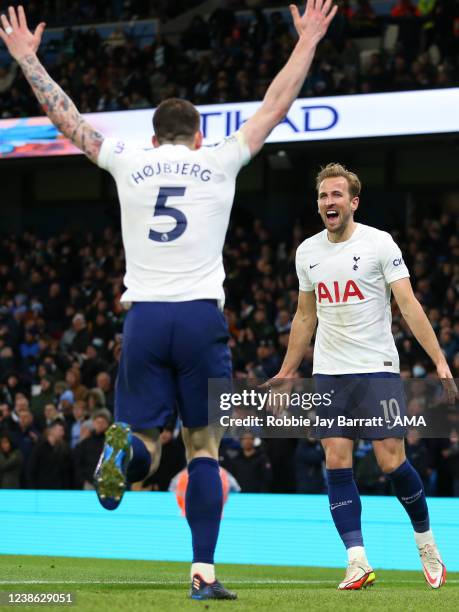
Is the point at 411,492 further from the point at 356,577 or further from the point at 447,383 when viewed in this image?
the point at 447,383

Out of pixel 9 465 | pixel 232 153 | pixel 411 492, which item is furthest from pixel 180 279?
pixel 9 465

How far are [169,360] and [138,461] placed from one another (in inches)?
18.1

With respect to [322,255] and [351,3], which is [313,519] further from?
[351,3]

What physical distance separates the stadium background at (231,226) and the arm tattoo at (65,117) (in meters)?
7.90

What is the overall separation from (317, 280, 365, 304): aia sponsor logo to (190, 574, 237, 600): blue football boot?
8.14ft

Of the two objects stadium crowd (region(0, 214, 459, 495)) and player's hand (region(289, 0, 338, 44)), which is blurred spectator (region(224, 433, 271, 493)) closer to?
stadium crowd (region(0, 214, 459, 495))

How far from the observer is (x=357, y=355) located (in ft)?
23.5

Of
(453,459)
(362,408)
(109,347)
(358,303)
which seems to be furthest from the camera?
(109,347)

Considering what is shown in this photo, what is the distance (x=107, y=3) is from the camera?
26.8m

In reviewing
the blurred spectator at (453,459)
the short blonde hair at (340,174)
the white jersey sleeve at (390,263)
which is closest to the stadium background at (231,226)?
the blurred spectator at (453,459)

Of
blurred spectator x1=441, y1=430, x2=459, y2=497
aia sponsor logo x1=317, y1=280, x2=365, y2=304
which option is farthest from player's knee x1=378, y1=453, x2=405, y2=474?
blurred spectator x1=441, y1=430, x2=459, y2=497

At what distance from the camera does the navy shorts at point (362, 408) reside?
7.07 metres

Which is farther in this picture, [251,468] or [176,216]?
[251,468]

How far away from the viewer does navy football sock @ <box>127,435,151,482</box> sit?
5.18 m
